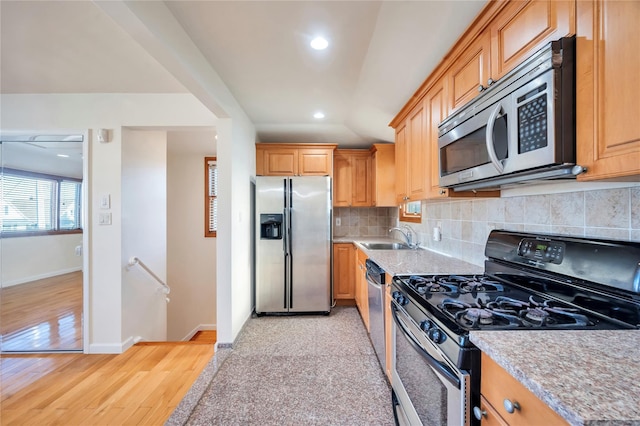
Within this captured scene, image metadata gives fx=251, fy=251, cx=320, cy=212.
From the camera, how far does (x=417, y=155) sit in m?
2.13

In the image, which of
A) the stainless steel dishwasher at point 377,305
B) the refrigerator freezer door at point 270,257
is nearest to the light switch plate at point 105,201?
the refrigerator freezer door at point 270,257

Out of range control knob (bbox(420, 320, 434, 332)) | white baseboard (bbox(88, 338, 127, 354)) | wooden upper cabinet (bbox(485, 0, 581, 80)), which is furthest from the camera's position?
white baseboard (bbox(88, 338, 127, 354))

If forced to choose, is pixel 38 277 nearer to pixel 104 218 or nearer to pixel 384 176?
pixel 104 218

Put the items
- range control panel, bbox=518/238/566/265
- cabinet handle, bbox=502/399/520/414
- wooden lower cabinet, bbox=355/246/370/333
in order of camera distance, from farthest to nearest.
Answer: wooden lower cabinet, bbox=355/246/370/333 < range control panel, bbox=518/238/566/265 < cabinet handle, bbox=502/399/520/414

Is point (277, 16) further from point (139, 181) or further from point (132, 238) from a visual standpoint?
point (132, 238)

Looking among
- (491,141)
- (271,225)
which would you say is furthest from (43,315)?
(491,141)

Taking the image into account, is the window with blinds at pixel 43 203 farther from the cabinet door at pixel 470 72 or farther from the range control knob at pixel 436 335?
the cabinet door at pixel 470 72

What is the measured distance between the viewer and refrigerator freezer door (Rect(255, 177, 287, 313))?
3.17 meters

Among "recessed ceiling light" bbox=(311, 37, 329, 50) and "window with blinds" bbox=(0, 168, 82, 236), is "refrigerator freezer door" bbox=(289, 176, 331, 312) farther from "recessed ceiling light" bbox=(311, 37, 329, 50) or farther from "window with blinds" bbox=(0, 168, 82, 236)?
"window with blinds" bbox=(0, 168, 82, 236)

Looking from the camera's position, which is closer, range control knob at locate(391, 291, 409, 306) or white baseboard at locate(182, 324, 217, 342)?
range control knob at locate(391, 291, 409, 306)

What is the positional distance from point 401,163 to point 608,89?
5.94ft

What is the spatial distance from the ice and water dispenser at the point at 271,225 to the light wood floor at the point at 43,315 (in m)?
1.81

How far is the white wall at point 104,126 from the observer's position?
7.82 ft

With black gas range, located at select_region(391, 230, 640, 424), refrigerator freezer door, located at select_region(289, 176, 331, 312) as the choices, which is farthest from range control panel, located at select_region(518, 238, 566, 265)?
refrigerator freezer door, located at select_region(289, 176, 331, 312)
